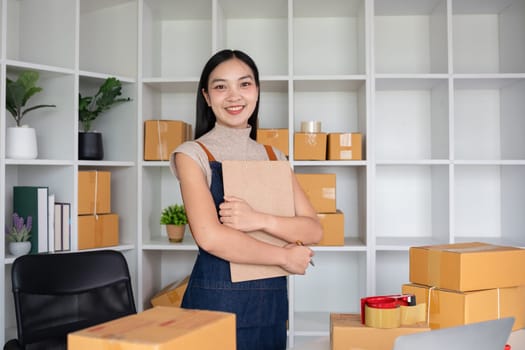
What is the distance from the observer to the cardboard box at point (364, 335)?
1365 mm

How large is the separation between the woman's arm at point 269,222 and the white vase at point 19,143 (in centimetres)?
141

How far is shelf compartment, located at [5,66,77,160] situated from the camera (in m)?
2.74

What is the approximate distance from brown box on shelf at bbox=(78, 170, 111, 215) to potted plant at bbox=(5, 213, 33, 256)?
315 millimetres

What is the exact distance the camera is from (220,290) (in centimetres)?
156

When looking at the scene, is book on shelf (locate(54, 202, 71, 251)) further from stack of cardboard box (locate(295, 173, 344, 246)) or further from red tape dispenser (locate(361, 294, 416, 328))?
red tape dispenser (locate(361, 294, 416, 328))

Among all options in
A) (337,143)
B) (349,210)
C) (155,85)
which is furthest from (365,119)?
(155,85)

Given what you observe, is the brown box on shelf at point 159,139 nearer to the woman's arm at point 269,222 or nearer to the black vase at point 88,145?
the black vase at point 88,145

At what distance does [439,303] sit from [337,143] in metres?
1.43

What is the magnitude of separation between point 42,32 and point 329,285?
2173mm

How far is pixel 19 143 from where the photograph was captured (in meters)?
2.52

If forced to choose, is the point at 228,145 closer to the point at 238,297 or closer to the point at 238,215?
the point at 238,215

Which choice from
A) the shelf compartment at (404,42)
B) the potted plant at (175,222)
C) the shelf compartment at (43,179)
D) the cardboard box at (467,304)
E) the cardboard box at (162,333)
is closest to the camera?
the cardboard box at (162,333)

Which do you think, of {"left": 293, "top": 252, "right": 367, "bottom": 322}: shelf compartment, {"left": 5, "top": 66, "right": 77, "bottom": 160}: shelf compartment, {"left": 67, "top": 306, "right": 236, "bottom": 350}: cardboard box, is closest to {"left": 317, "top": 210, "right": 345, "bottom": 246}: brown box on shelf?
{"left": 293, "top": 252, "right": 367, "bottom": 322}: shelf compartment

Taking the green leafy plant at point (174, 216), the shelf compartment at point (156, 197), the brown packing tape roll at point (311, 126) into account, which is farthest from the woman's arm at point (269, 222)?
the shelf compartment at point (156, 197)
